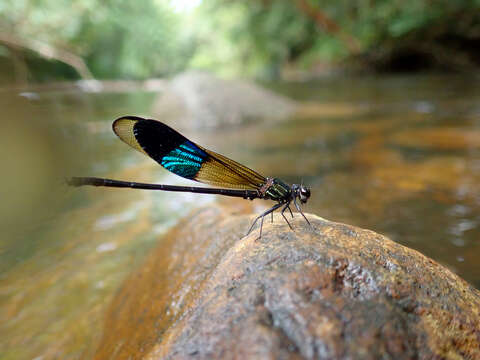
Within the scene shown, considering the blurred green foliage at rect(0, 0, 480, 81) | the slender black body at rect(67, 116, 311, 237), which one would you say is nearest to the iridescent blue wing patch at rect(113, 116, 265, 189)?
the slender black body at rect(67, 116, 311, 237)

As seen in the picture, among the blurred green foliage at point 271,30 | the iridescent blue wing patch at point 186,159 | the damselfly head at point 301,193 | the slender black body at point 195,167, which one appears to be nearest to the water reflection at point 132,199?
the slender black body at point 195,167

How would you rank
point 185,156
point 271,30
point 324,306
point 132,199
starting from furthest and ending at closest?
point 271,30 → point 132,199 → point 185,156 → point 324,306

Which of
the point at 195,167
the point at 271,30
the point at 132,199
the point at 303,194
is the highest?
the point at 271,30

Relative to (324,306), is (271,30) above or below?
above

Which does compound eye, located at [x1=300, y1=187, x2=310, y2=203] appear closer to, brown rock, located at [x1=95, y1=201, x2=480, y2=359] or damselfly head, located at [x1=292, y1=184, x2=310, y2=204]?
damselfly head, located at [x1=292, y1=184, x2=310, y2=204]

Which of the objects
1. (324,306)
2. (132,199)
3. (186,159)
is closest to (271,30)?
(132,199)

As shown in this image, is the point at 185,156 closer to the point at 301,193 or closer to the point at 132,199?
the point at 301,193
